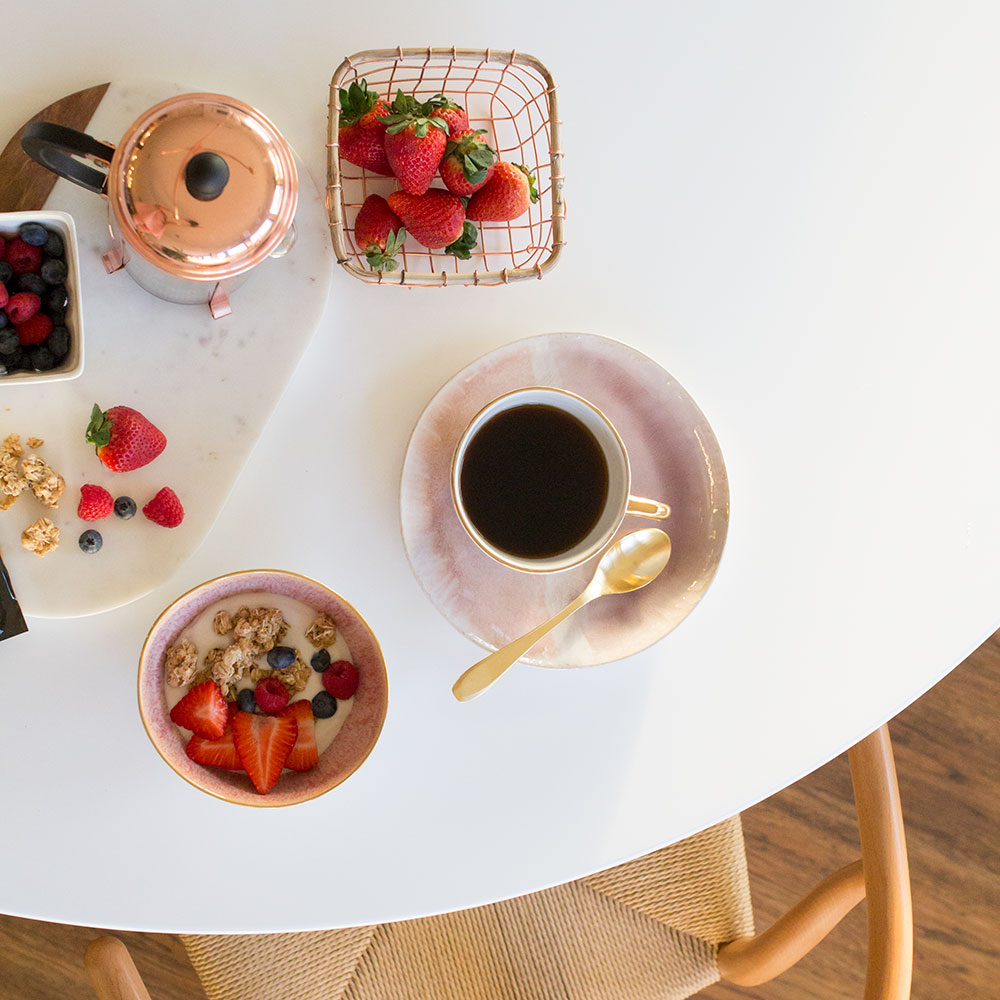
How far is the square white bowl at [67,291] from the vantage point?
2.74ft

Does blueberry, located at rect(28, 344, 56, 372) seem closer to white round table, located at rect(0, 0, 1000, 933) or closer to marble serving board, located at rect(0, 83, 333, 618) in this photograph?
marble serving board, located at rect(0, 83, 333, 618)

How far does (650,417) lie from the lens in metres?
0.96

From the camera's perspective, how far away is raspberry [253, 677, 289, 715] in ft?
2.99

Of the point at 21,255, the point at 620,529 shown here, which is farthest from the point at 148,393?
the point at 620,529

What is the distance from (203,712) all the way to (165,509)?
0.21 meters

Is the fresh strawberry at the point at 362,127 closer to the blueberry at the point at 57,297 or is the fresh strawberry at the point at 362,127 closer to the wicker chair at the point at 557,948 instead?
the blueberry at the point at 57,297

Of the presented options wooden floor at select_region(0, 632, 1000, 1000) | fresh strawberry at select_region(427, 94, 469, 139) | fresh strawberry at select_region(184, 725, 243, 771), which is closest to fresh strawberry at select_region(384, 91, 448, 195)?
fresh strawberry at select_region(427, 94, 469, 139)

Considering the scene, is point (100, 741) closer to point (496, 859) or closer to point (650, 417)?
point (496, 859)

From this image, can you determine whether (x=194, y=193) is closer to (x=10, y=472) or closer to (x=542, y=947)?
(x=10, y=472)

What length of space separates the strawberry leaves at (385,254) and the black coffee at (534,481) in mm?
182

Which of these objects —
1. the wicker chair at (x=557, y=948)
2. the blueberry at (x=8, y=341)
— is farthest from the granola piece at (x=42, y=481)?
the wicker chair at (x=557, y=948)

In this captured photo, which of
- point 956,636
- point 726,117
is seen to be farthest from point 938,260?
point 956,636

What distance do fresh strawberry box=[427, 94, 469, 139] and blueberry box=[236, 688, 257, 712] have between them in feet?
1.96

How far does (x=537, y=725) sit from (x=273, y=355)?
1.59ft
